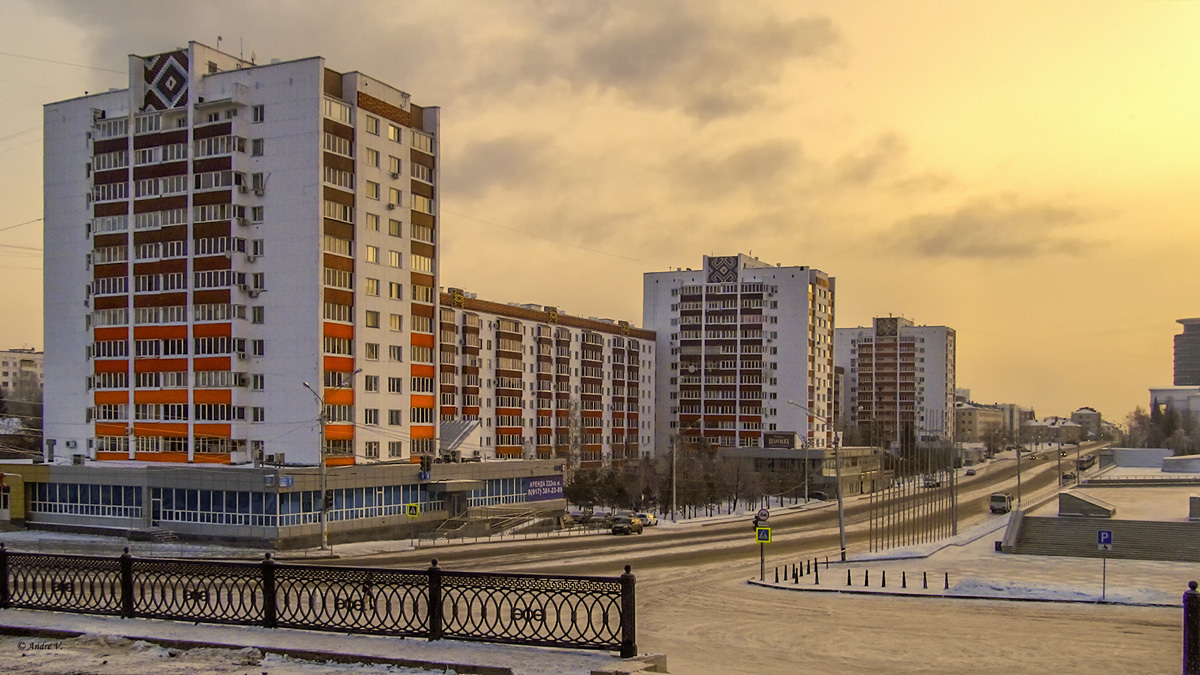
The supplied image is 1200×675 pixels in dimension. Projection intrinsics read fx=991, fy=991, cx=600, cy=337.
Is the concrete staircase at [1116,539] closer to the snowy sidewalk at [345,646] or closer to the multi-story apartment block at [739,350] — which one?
the snowy sidewalk at [345,646]

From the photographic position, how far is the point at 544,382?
100 meters

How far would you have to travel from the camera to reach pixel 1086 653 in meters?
23.1

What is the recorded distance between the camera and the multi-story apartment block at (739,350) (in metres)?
120

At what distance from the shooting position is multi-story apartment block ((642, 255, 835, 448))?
4734 inches

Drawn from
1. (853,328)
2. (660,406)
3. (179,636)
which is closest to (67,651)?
(179,636)

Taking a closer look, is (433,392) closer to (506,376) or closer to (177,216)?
(177,216)

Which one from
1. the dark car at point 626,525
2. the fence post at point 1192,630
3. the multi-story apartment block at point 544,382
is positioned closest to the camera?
the fence post at point 1192,630

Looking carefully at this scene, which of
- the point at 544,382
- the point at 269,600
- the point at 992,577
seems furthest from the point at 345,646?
the point at 544,382

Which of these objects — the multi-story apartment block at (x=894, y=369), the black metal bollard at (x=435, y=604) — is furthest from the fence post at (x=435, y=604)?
the multi-story apartment block at (x=894, y=369)

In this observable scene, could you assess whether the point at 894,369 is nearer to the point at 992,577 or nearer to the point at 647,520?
the point at 647,520

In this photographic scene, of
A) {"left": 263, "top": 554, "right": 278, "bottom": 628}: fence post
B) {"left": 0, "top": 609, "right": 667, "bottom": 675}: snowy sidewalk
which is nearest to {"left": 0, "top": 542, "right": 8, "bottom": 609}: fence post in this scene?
{"left": 0, "top": 609, "right": 667, "bottom": 675}: snowy sidewalk

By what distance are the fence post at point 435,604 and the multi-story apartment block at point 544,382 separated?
2462 inches

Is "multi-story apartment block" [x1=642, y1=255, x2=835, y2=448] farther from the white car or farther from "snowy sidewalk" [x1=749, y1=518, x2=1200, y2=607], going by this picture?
"snowy sidewalk" [x1=749, y1=518, x2=1200, y2=607]

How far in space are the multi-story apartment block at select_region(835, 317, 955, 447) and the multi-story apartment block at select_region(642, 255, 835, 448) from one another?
199 ft
